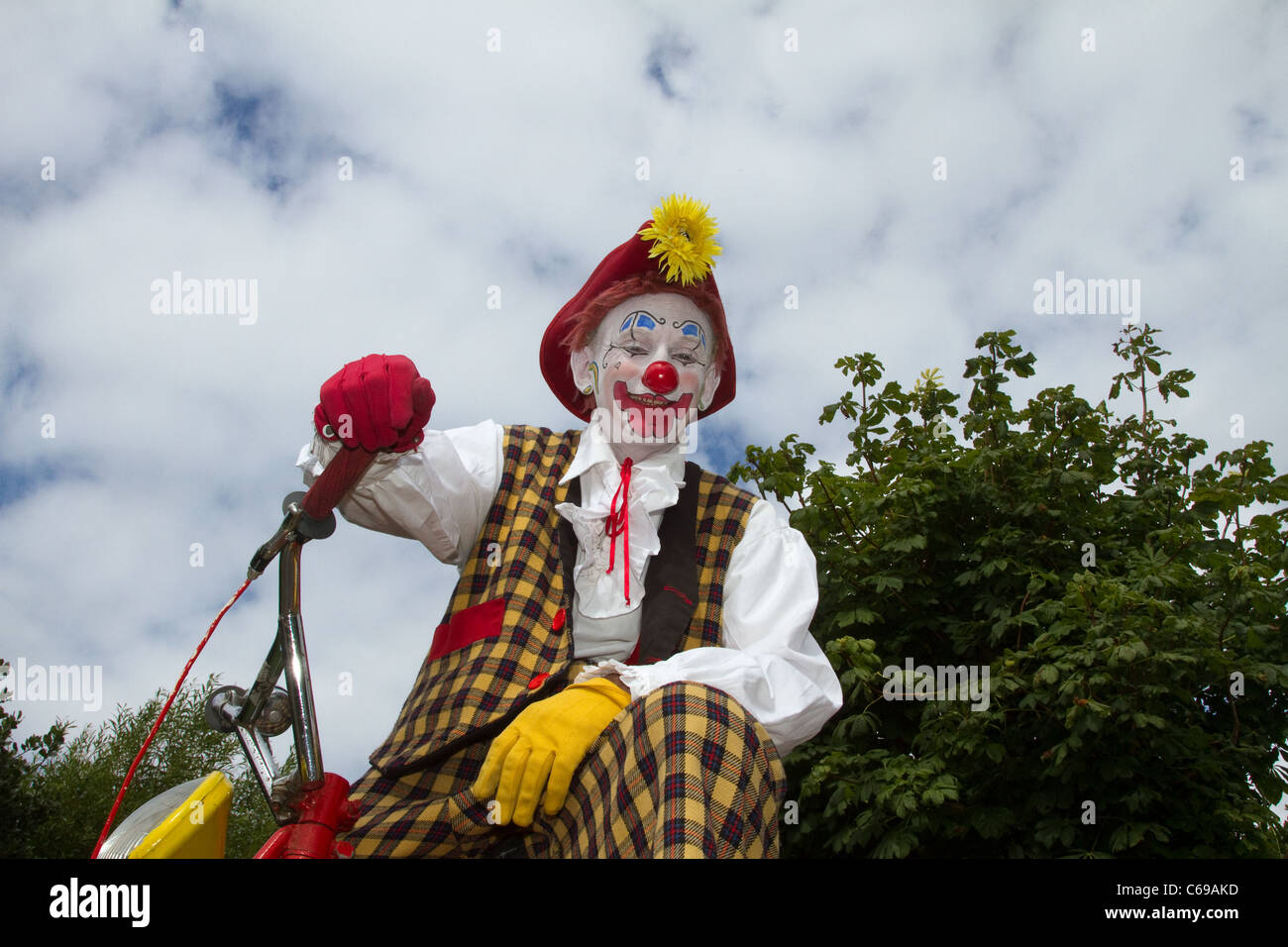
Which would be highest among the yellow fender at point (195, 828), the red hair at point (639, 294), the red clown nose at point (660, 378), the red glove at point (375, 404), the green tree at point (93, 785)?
the red hair at point (639, 294)

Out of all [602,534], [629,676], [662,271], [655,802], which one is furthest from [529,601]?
[662,271]

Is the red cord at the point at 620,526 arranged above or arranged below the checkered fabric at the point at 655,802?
above

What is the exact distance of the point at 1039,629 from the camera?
3.36m

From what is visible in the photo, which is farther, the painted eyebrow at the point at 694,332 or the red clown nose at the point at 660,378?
the painted eyebrow at the point at 694,332

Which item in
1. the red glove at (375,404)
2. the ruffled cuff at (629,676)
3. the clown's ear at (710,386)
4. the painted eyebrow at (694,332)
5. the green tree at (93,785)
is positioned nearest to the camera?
the ruffled cuff at (629,676)

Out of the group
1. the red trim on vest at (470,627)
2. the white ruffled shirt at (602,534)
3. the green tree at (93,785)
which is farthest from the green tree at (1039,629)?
the green tree at (93,785)

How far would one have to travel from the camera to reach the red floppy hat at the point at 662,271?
275cm

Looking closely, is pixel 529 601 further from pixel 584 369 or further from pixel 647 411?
pixel 584 369

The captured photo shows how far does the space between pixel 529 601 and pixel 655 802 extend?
2.60 ft

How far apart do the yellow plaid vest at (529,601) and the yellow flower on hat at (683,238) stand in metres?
0.48

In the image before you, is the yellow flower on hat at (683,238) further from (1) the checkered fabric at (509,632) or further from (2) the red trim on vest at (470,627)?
(2) the red trim on vest at (470,627)

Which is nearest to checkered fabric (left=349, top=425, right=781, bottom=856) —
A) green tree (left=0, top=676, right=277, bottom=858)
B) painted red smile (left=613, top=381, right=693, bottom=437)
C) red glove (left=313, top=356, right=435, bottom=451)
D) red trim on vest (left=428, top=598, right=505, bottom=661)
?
red trim on vest (left=428, top=598, right=505, bottom=661)
